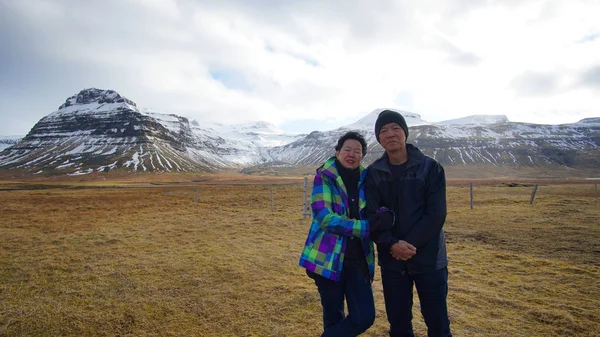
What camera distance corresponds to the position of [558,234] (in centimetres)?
980

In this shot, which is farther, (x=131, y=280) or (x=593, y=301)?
(x=131, y=280)

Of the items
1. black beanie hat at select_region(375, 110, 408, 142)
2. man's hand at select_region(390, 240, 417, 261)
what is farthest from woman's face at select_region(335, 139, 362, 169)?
man's hand at select_region(390, 240, 417, 261)

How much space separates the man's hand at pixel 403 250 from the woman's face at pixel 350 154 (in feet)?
3.00

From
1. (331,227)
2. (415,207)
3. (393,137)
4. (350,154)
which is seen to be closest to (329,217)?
(331,227)

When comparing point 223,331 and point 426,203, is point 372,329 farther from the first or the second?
point 426,203

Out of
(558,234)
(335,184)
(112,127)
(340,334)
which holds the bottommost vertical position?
(558,234)

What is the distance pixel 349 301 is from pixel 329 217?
2.99 feet

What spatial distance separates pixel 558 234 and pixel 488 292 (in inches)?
275

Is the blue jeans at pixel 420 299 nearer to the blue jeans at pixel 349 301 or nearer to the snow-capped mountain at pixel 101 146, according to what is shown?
the blue jeans at pixel 349 301

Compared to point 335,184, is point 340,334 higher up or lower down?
lower down

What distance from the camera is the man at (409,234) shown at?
2721mm

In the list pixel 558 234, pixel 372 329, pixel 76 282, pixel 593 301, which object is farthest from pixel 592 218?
pixel 76 282

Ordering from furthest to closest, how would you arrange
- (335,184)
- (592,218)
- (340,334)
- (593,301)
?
(592,218) → (593,301) → (335,184) → (340,334)

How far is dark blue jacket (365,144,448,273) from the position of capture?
2.72 meters
